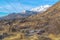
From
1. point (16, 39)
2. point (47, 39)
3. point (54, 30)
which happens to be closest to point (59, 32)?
point (54, 30)

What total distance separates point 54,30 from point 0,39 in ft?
116

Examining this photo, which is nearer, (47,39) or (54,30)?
(47,39)

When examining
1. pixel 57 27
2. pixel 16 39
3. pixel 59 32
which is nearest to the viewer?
pixel 16 39

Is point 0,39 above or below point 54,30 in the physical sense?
below

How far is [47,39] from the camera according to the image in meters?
62.7

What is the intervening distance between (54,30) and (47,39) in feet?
102

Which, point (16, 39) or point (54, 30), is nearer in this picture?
point (16, 39)

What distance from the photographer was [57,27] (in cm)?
9869

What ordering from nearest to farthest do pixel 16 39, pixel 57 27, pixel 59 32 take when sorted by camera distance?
pixel 16 39, pixel 59 32, pixel 57 27

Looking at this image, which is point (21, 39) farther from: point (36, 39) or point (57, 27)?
point (57, 27)

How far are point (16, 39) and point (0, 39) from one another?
560 centimetres

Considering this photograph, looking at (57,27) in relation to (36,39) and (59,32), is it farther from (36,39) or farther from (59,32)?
(36,39)

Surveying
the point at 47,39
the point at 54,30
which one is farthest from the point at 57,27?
the point at 47,39

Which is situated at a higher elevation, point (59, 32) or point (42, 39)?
point (59, 32)
